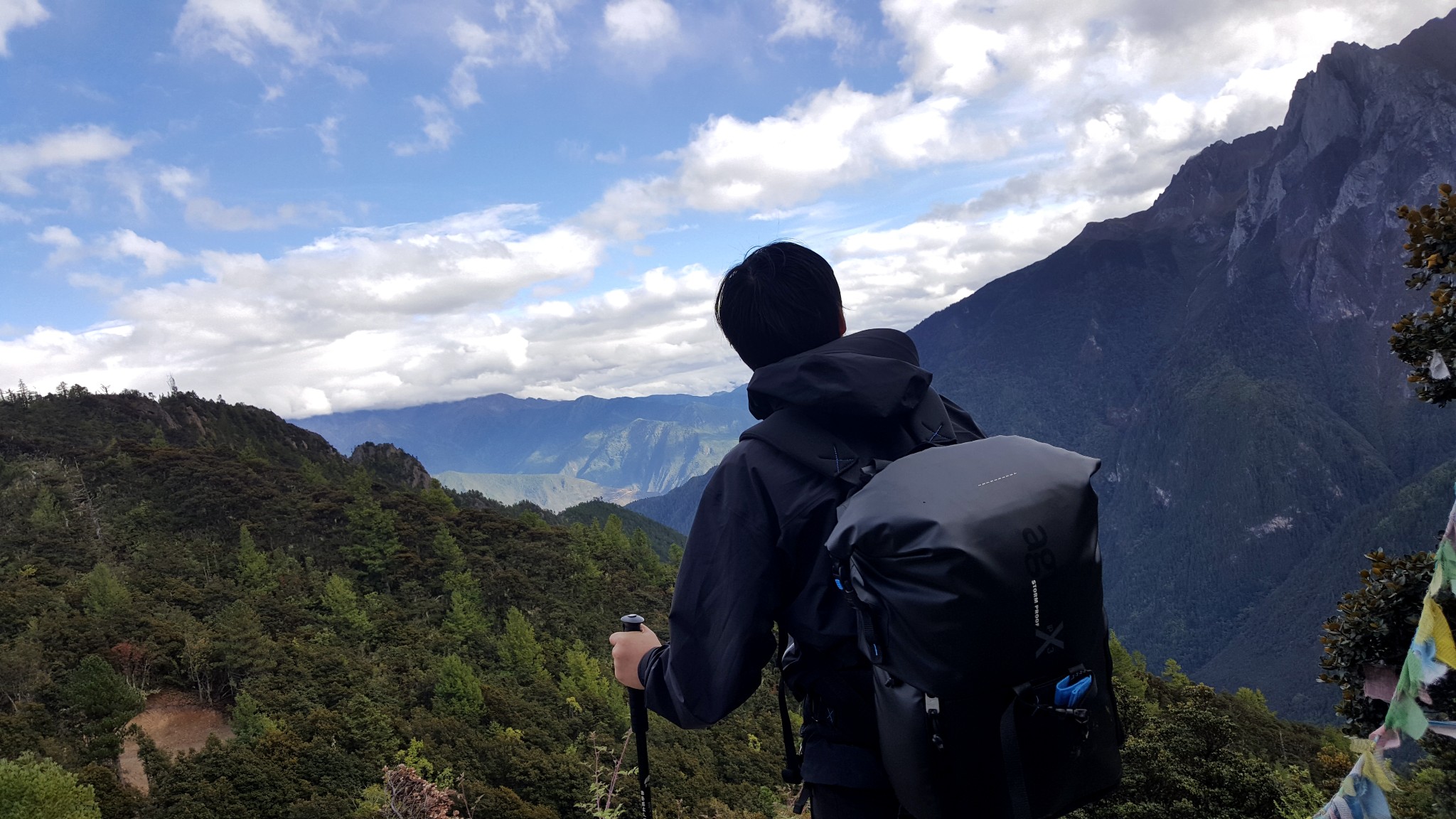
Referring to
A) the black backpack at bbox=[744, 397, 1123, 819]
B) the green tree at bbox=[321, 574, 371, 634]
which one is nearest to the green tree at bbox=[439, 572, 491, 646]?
the green tree at bbox=[321, 574, 371, 634]

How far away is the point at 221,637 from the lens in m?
19.2

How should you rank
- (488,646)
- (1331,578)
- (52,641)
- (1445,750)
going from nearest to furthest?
1. (1445,750)
2. (52,641)
3. (488,646)
4. (1331,578)

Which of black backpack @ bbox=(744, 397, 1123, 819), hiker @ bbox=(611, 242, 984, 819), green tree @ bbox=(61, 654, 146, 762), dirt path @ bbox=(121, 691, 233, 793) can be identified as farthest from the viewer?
dirt path @ bbox=(121, 691, 233, 793)

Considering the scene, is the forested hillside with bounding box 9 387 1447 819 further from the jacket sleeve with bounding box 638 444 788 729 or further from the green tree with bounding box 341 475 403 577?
the jacket sleeve with bounding box 638 444 788 729

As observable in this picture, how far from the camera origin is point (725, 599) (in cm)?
197

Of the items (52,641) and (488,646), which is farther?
(488,646)

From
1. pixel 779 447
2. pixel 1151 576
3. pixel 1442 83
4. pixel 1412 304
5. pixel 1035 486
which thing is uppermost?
pixel 1442 83

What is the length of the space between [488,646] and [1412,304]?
237378 mm

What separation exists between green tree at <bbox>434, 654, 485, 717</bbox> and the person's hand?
19.1 meters

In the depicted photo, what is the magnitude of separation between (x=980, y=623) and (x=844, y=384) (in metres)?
0.65

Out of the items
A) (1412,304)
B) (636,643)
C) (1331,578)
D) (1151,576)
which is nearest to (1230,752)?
(636,643)

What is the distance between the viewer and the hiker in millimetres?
1926

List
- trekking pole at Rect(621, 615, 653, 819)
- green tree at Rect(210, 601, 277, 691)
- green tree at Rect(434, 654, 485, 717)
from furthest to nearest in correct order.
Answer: green tree at Rect(434, 654, 485, 717), green tree at Rect(210, 601, 277, 691), trekking pole at Rect(621, 615, 653, 819)

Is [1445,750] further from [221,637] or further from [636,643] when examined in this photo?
[221,637]
